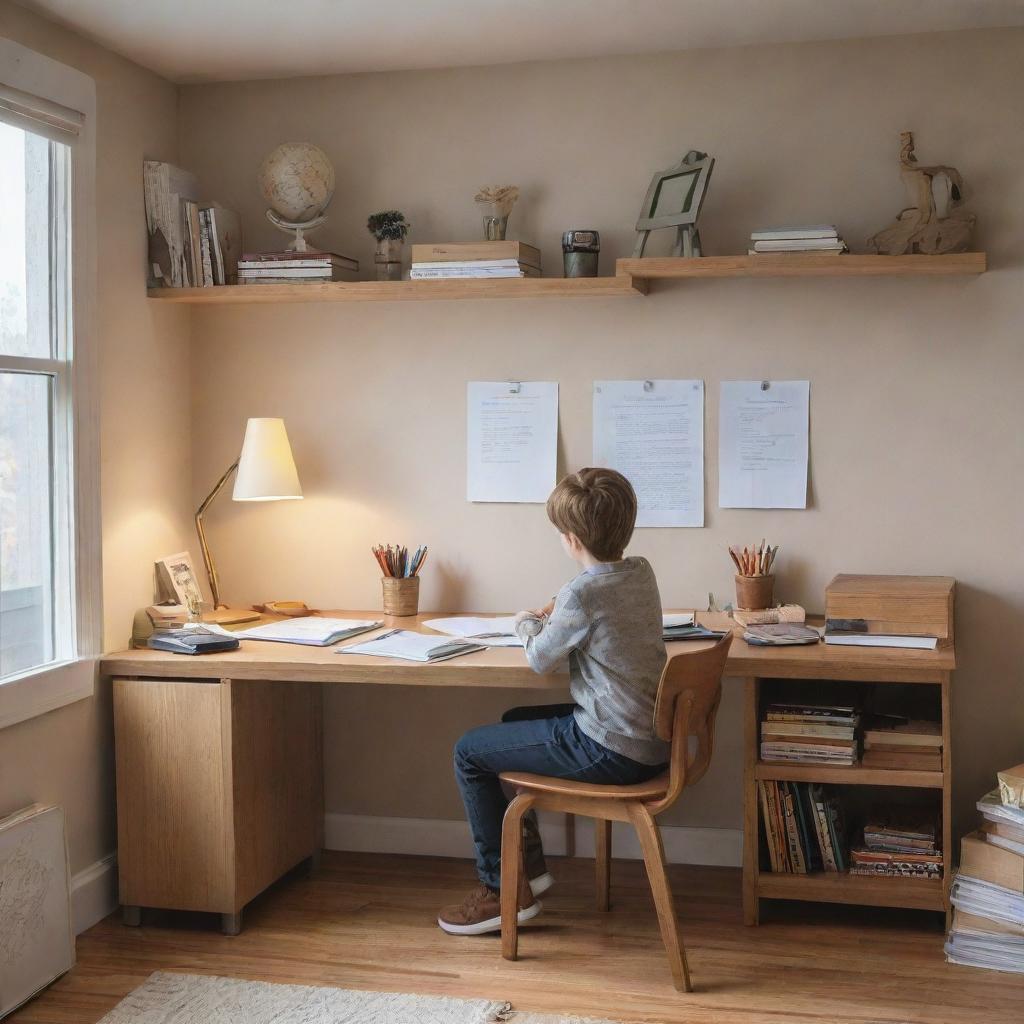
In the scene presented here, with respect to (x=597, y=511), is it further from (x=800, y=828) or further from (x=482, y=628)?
(x=800, y=828)

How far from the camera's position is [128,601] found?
3492mm

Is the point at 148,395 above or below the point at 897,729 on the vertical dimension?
above

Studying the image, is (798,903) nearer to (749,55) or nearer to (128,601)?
(128,601)

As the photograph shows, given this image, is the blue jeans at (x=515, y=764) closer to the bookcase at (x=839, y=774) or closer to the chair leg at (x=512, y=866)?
the chair leg at (x=512, y=866)

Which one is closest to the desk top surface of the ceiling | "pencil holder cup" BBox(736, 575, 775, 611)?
"pencil holder cup" BBox(736, 575, 775, 611)

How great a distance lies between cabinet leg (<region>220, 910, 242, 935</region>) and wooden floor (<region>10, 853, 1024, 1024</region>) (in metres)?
0.03

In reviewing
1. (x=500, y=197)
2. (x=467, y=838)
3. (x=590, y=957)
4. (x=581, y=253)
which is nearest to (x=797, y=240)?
(x=581, y=253)

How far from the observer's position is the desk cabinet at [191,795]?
319 centimetres

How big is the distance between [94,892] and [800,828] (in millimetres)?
1888

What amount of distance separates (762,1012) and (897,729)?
80 cm

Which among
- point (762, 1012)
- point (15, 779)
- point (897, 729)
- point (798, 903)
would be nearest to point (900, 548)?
point (897, 729)

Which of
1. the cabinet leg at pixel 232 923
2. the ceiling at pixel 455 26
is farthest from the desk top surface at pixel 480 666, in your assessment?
the ceiling at pixel 455 26

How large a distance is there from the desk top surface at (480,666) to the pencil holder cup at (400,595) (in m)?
0.42

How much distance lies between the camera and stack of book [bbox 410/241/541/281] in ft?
11.1
